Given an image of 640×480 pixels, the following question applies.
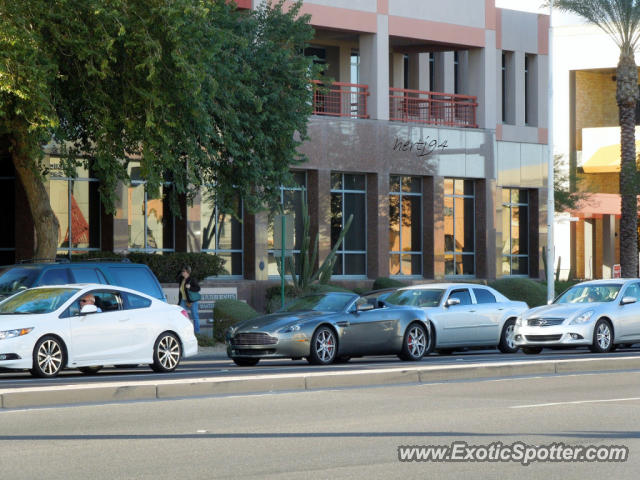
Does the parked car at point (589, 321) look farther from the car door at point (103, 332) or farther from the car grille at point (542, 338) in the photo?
the car door at point (103, 332)

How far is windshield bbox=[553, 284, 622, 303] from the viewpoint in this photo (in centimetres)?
2633

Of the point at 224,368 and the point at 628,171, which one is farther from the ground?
the point at 628,171

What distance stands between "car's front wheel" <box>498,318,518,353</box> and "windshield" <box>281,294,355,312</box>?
486cm

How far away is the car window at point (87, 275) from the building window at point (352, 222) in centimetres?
1988

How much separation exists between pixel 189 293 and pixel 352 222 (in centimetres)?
1180

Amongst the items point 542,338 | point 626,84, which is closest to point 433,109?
point 626,84

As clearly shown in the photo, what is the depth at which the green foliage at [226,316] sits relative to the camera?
101ft

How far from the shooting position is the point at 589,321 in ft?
82.5

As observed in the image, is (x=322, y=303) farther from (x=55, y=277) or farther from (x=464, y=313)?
(x=55, y=277)

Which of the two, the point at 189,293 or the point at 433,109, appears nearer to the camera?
the point at 189,293

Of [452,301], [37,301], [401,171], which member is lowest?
[452,301]

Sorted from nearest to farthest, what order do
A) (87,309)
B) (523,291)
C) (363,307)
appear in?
(87,309), (363,307), (523,291)

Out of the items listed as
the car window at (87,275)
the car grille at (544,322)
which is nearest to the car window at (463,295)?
the car grille at (544,322)

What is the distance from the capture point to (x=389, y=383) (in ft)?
59.9
